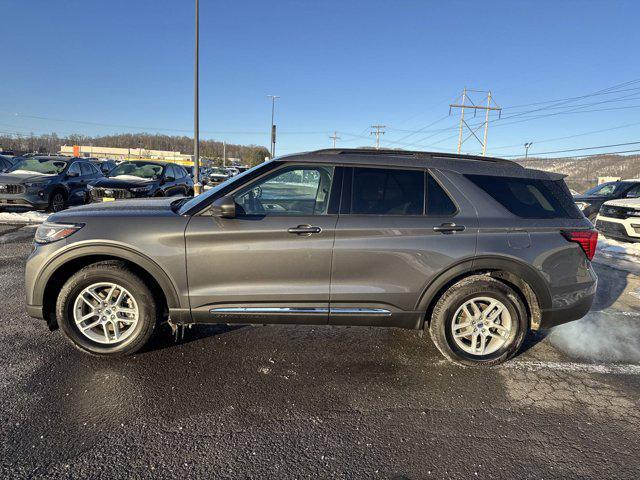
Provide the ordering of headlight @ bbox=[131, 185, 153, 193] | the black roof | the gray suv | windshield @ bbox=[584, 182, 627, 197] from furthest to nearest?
windshield @ bbox=[584, 182, 627, 197] < headlight @ bbox=[131, 185, 153, 193] < the black roof < the gray suv

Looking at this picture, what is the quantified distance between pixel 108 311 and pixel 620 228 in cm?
1135

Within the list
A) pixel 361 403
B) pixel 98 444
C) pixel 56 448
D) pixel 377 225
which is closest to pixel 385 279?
pixel 377 225

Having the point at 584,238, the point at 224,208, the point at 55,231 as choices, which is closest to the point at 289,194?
the point at 224,208

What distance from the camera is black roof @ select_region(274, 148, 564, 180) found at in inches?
137

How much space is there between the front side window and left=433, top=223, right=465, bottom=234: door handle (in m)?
0.97

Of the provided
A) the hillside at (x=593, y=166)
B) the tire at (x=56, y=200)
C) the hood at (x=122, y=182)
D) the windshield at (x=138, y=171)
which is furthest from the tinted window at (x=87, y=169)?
the hillside at (x=593, y=166)

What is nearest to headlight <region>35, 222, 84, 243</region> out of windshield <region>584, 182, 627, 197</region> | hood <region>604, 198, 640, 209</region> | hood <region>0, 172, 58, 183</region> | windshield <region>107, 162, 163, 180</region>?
windshield <region>107, 162, 163, 180</region>

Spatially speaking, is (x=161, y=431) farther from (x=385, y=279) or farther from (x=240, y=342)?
(x=385, y=279)

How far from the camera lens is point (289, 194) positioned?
3.59m

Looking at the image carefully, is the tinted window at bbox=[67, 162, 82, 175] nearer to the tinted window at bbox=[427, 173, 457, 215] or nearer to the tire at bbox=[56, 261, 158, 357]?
the tire at bbox=[56, 261, 158, 357]

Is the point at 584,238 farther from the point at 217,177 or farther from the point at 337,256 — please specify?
the point at 217,177

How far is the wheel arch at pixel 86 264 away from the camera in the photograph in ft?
10.6

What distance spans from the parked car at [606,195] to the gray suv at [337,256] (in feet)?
39.3

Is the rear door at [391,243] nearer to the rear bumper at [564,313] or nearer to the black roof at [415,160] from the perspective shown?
the black roof at [415,160]
